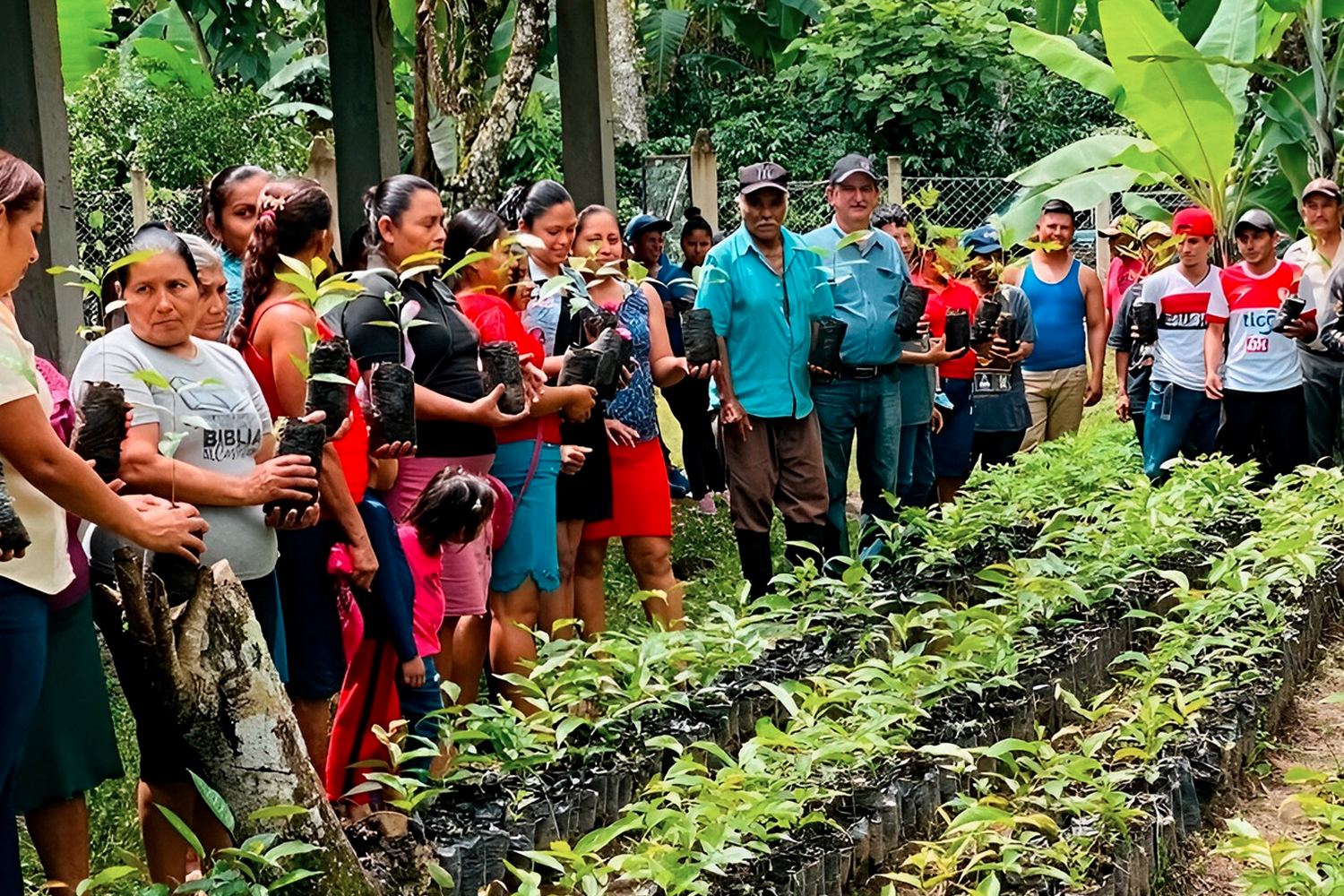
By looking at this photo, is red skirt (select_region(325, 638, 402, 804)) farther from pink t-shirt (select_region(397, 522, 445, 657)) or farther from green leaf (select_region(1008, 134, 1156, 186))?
green leaf (select_region(1008, 134, 1156, 186))

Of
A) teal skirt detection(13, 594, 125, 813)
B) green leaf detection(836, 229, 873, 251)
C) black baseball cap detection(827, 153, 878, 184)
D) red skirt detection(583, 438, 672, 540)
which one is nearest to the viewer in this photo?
teal skirt detection(13, 594, 125, 813)

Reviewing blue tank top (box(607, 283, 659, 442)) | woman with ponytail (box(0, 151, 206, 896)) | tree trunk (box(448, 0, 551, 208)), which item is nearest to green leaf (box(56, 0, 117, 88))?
tree trunk (box(448, 0, 551, 208))

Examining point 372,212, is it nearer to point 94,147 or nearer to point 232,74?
point 94,147

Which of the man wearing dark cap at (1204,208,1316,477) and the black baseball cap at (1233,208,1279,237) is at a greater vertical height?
the black baseball cap at (1233,208,1279,237)

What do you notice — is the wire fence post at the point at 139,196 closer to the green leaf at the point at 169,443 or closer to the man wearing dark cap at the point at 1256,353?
the man wearing dark cap at the point at 1256,353

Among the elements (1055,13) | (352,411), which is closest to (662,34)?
(1055,13)

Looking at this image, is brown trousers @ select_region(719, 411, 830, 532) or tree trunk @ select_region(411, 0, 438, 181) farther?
tree trunk @ select_region(411, 0, 438, 181)

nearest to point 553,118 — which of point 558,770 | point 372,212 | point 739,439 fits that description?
point 739,439

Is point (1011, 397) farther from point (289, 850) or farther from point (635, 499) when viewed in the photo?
point (289, 850)

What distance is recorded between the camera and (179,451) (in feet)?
13.0

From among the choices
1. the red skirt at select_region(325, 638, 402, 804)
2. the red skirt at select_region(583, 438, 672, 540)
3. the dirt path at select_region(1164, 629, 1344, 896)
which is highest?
the red skirt at select_region(583, 438, 672, 540)

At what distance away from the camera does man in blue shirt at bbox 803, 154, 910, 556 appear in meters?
7.48

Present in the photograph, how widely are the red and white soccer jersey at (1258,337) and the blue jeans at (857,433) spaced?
2252 mm

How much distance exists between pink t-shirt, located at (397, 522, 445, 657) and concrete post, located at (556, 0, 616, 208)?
11.6 feet
